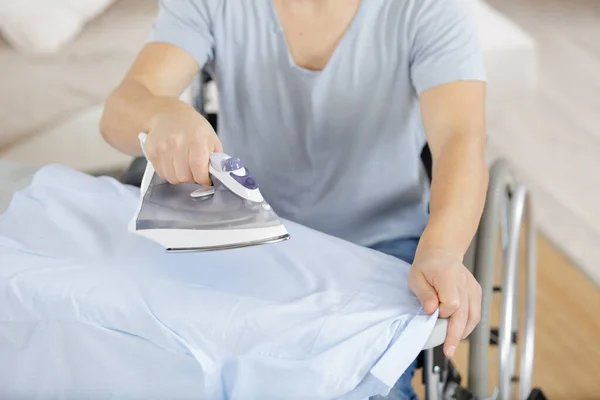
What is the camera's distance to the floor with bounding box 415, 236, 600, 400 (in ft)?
5.45

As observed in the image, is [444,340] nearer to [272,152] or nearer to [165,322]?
[165,322]

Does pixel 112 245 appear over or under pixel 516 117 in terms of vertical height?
over

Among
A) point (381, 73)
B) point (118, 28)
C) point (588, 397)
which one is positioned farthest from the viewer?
point (118, 28)

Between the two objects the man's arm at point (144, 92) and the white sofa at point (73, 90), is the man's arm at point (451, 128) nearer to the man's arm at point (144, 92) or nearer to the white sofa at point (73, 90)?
the man's arm at point (144, 92)

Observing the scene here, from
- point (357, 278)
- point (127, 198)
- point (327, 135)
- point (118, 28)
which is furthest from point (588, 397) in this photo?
point (118, 28)

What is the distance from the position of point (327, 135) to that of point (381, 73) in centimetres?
12

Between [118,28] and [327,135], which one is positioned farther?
[118,28]

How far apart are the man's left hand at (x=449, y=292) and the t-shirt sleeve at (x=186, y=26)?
1.50ft

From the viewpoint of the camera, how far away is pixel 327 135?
114 centimetres

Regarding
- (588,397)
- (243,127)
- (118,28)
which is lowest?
(588,397)

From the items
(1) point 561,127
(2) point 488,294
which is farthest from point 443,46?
(1) point 561,127

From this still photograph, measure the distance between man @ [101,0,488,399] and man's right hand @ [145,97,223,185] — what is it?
0.24ft

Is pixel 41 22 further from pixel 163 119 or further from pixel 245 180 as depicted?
pixel 245 180

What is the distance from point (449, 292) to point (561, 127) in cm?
183
